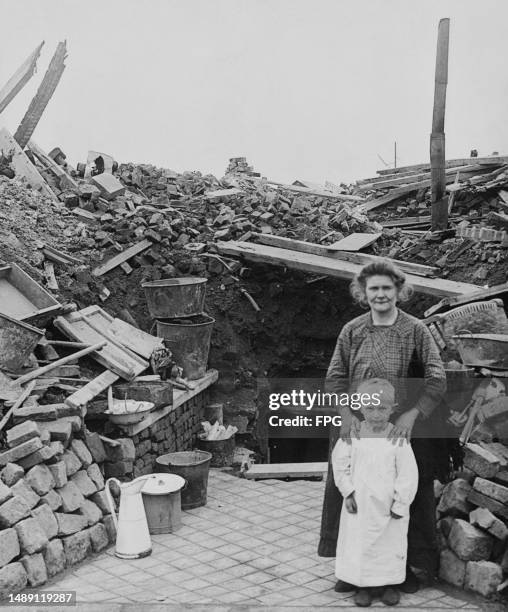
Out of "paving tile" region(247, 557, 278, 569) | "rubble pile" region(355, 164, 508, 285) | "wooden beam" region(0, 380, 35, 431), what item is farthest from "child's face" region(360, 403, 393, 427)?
"rubble pile" region(355, 164, 508, 285)

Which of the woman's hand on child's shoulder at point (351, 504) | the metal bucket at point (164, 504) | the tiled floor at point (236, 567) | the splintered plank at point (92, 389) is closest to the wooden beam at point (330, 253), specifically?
the tiled floor at point (236, 567)

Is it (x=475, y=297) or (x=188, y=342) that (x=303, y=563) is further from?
(x=188, y=342)

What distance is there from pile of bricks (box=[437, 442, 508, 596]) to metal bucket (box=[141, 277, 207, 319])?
16.1ft

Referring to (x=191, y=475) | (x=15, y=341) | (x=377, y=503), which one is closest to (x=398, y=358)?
(x=377, y=503)

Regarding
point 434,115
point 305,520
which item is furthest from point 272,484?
point 434,115

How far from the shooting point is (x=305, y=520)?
8.20 meters

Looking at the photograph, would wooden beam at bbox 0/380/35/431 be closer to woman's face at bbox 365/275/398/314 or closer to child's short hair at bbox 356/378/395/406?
child's short hair at bbox 356/378/395/406

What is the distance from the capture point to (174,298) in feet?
33.9

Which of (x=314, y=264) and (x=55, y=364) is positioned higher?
(x=314, y=264)

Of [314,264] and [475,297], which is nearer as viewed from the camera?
[475,297]

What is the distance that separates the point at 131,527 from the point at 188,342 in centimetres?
360

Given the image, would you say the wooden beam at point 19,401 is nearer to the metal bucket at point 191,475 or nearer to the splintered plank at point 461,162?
the metal bucket at point 191,475

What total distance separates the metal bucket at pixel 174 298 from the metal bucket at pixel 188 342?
0.15 meters

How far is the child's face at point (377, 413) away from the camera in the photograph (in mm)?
5844
